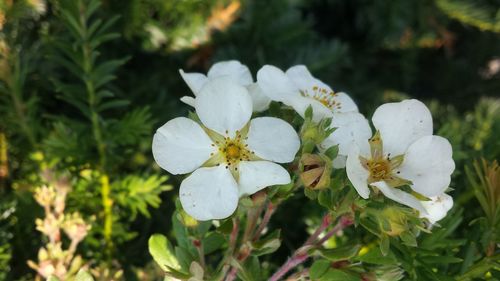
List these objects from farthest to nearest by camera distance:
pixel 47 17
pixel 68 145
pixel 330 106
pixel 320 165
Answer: pixel 47 17
pixel 68 145
pixel 330 106
pixel 320 165

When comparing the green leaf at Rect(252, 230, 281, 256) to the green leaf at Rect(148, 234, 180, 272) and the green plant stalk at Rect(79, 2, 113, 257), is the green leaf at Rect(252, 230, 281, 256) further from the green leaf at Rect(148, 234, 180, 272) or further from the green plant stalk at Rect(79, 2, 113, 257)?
the green plant stalk at Rect(79, 2, 113, 257)

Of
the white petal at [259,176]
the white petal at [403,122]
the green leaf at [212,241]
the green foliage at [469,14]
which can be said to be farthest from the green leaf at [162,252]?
the green foliage at [469,14]

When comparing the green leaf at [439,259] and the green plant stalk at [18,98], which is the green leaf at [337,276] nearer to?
the green leaf at [439,259]

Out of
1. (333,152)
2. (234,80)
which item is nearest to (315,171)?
(333,152)

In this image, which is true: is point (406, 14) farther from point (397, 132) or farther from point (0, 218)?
point (0, 218)

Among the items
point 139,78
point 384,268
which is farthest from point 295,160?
point 139,78

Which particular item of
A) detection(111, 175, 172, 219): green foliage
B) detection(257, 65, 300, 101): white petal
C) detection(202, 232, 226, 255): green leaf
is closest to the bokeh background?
detection(111, 175, 172, 219): green foliage
